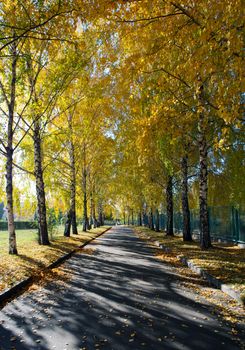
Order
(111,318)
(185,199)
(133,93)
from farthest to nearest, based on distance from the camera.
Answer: (185,199)
(133,93)
(111,318)

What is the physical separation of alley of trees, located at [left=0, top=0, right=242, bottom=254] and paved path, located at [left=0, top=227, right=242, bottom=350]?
339cm

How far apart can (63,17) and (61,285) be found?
633 cm

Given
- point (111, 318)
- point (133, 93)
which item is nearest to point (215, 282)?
point (111, 318)

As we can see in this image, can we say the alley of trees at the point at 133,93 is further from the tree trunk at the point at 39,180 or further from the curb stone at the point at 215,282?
the curb stone at the point at 215,282

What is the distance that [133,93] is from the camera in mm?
12164

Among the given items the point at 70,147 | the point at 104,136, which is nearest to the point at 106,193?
the point at 104,136

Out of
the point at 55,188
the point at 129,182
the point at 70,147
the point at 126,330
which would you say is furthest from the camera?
the point at 129,182

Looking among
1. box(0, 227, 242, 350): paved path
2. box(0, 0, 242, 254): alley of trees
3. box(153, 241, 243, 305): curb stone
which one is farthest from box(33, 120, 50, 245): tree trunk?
box(0, 227, 242, 350): paved path

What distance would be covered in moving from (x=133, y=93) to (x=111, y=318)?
8.42m

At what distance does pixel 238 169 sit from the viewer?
53.1ft

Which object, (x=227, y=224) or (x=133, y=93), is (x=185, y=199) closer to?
(x=227, y=224)

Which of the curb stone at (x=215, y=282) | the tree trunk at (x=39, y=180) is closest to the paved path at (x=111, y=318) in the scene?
the curb stone at (x=215, y=282)

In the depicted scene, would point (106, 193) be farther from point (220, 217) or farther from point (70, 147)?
point (220, 217)

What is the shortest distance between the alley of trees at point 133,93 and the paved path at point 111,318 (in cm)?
339
